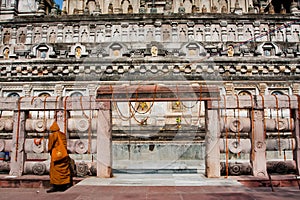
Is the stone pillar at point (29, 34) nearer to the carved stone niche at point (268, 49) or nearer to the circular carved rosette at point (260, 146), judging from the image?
the carved stone niche at point (268, 49)

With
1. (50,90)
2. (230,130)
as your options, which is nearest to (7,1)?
(50,90)

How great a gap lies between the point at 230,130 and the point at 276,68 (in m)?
19.4

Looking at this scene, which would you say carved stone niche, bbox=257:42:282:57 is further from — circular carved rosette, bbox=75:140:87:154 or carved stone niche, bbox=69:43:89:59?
circular carved rosette, bbox=75:140:87:154

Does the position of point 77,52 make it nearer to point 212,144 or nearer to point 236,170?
Answer: point 212,144

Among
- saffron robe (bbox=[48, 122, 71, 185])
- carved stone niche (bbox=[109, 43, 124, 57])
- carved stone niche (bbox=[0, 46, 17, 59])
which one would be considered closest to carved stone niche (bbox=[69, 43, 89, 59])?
carved stone niche (bbox=[109, 43, 124, 57])

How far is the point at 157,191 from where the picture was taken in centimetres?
755

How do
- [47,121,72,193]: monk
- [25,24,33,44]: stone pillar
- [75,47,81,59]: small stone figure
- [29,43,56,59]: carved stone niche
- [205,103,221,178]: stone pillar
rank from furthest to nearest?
[25,24,33,44]: stone pillar < [29,43,56,59]: carved stone niche < [75,47,81,59]: small stone figure < [205,103,221,178]: stone pillar < [47,121,72,193]: monk

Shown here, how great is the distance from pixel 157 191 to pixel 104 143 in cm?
282

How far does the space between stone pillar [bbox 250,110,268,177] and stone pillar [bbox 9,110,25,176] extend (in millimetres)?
7846

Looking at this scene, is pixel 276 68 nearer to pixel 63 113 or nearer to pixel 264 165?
pixel 264 165

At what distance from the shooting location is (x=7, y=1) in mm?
38344

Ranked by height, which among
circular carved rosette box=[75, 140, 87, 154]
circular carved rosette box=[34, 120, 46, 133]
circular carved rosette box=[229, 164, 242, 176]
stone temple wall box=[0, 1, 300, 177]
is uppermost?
stone temple wall box=[0, 1, 300, 177]

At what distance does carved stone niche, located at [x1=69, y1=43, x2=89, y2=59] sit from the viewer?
2708cm

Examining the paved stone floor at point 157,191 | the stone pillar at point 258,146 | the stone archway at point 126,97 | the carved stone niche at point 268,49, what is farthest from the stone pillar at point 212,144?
the carved stone niche at point 268,49
